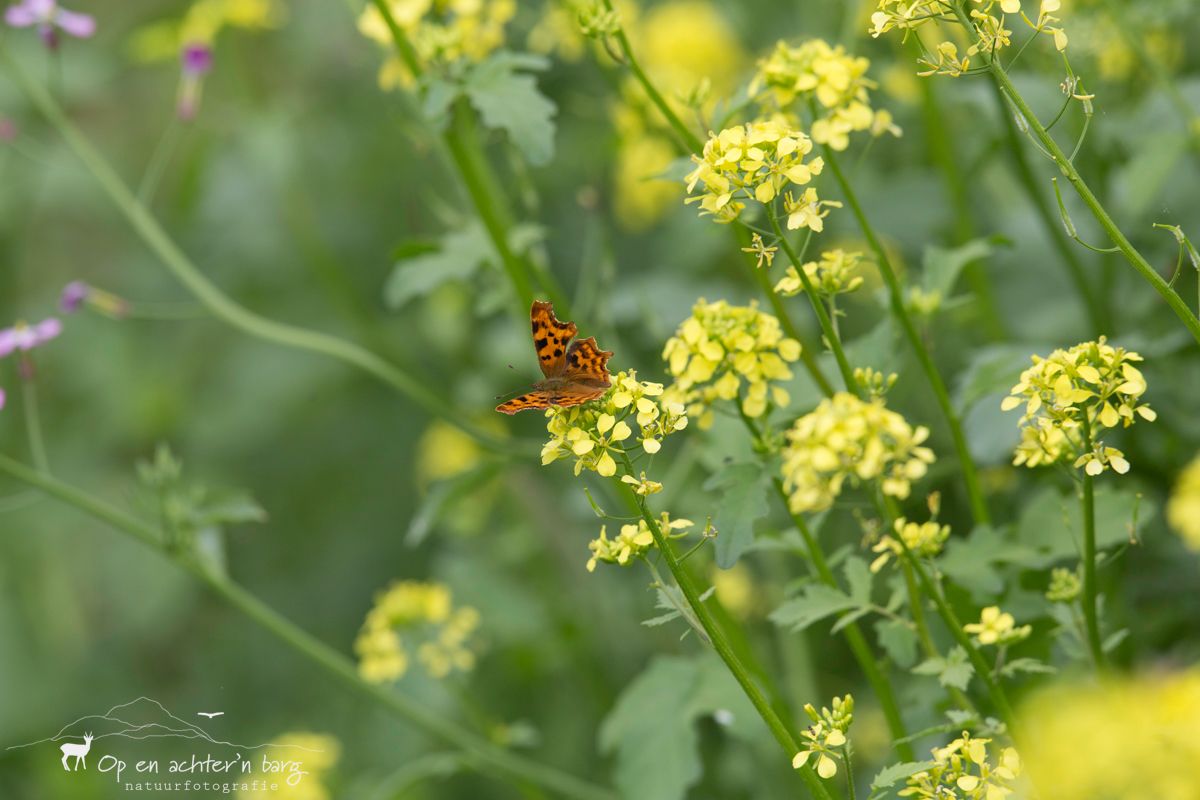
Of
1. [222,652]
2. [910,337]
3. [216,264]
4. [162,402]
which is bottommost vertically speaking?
[910,337]

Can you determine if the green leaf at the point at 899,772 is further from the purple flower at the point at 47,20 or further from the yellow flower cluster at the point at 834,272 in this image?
the purple flower at the point at 47,20

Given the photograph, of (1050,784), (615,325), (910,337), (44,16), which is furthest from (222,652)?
(1050,784)

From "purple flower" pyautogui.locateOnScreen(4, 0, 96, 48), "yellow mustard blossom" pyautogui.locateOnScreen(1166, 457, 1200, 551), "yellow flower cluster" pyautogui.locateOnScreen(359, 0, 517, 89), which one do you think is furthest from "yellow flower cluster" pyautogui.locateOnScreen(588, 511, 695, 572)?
"purple flower" pyautogui.locateOnScreen(4, 0, 96, 48)

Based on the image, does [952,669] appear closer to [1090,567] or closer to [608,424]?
[1090,567]

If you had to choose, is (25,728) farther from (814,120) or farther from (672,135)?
(814,120)

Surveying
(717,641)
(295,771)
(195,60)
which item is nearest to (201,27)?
(195,60)
